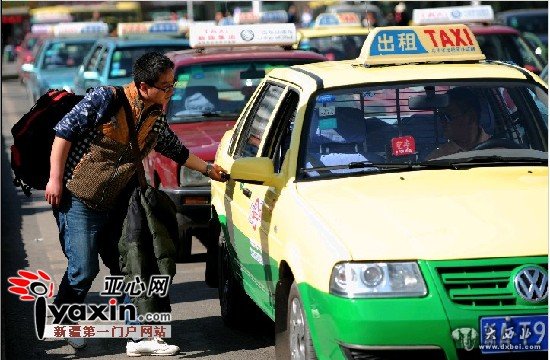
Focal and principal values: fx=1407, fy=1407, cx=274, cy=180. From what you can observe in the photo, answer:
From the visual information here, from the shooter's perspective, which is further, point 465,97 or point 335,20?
point 335,20

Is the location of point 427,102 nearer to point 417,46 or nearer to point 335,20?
point 417,46

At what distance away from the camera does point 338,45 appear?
21.1 meters

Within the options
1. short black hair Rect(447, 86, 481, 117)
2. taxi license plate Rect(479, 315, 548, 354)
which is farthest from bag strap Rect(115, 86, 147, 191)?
taxi license plate Rect(479, 315, 548, 354)

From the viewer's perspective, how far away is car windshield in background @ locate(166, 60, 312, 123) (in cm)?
1162

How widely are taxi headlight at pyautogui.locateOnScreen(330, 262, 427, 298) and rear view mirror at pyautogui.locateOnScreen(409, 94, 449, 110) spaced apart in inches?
66.6

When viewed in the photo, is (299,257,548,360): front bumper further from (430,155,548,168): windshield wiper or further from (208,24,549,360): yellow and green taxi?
(430,155,548,168): windshield wiper

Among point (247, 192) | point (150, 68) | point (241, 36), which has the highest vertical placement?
point (150, 68)

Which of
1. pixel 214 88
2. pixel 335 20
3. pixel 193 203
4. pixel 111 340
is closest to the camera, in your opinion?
pixel 111 340

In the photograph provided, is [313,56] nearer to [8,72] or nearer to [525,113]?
[525,113]

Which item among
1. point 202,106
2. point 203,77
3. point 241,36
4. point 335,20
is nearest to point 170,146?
point 202,106

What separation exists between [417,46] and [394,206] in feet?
5.26

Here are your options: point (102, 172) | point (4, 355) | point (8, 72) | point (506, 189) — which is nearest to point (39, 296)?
point (4, 355)

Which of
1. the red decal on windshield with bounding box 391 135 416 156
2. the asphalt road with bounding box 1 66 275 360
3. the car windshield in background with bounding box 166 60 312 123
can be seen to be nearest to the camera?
the red decal on windshield with bounding box 391 135 416 156

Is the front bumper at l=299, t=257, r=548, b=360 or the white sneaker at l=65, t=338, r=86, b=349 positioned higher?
the front bumper at l=299, t=257, r=548, b=360
